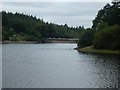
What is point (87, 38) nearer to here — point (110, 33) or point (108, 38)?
point (108, 38)

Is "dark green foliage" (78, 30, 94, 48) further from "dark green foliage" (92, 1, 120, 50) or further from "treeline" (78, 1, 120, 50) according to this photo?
"dark green foliage" (92, 1, 120, 50)

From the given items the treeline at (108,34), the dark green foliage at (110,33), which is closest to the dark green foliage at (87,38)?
the treeline at (108,34)

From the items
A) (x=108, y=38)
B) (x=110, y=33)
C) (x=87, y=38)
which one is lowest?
(x=87, y=38)

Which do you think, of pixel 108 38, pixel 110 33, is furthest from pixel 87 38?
pixel 110 33

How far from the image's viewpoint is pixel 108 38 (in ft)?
282

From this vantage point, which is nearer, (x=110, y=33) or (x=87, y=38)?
(x=110, y=33)

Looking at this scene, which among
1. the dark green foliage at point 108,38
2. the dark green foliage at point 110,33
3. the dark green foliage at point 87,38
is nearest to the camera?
the dark green foliage at point 108,38

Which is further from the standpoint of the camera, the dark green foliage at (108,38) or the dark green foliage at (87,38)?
the dark green foliage at (87,38)

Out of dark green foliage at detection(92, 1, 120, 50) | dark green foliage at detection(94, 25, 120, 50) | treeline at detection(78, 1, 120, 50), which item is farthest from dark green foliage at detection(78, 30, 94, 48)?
dark green foliage at detection(94, 25, 120, 50)

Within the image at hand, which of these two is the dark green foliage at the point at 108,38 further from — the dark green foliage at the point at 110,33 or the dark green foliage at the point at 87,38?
the dark green foliage at the point at 87,38

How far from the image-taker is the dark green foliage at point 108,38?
83.2 m

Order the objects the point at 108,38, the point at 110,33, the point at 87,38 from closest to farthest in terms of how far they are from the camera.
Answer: the point at 110,33, the point at 108,38, the point at 87,38

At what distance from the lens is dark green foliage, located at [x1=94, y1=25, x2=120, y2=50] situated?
83.2 m

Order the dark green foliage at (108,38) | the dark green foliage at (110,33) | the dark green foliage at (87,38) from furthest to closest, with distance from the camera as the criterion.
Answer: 1. the dark green foliage at (87,38)
2. the dark green foliage at (110,33)
3. the dark green foliage at (108,38)
